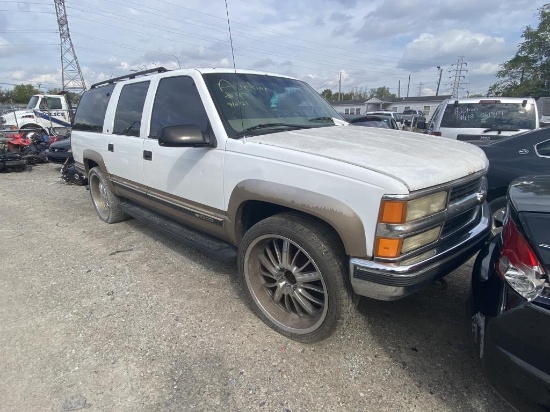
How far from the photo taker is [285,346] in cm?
255

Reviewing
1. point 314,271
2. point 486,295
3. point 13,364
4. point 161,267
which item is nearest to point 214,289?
point 161,267

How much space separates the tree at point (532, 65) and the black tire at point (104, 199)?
134ft

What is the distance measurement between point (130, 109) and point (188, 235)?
5.64 feet

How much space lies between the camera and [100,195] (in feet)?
18.0

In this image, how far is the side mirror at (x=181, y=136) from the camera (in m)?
2.60

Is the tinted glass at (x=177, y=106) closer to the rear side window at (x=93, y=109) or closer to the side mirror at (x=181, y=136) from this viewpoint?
the side mirror at (x=181, y=136)

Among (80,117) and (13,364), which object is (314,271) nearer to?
(13,364)

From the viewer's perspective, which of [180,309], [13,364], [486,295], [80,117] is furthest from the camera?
[80,117]

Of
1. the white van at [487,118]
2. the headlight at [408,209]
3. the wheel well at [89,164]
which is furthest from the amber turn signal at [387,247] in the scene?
the white van at [487,118]

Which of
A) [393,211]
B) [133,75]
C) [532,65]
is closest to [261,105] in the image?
[393,211]

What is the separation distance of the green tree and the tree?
2973 inches

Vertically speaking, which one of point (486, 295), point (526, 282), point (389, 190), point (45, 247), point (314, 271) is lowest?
point (45, 247)

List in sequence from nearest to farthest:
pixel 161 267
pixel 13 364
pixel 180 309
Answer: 1. pixel 13 364
2. pixel 180 309
3. pixel 161 267

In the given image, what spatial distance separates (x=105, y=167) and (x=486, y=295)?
14.7ft
